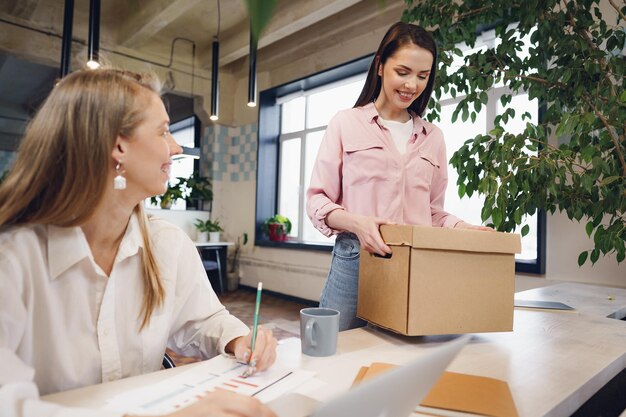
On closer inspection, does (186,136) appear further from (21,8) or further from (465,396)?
(465,396)

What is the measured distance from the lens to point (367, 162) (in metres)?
1.32

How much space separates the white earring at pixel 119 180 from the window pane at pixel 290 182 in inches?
184

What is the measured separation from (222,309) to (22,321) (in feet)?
1.42

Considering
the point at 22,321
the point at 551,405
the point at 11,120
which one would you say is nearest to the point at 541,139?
the point at 551,405

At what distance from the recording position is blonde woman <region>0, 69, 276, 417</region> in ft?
2.58

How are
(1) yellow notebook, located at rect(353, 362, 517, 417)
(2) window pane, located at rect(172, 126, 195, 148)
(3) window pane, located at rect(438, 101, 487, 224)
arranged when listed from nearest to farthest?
1. (1) yellow notebook, located at rect(353, 362, 517, 417)
2. (3) window pane, located at rect(438, 101, 487, 224)
3. (2) window pane, located at rect(172, 126, 195, 148)

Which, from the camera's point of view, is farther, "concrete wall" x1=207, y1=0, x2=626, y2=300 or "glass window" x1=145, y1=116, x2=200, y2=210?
"glass window" x1=145, y1=116, x2=200, y2=210

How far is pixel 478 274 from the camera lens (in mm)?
1037

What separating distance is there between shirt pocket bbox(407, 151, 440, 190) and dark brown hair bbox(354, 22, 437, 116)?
7.5 inches

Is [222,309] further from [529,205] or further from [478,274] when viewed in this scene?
[529,205]

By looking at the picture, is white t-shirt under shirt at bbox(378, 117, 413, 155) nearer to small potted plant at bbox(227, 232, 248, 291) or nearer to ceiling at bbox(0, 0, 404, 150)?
ceiling at bbox(0, 0, 404, 150)

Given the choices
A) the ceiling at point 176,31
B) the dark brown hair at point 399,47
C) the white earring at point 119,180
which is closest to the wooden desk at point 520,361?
the white earring at point 119,180

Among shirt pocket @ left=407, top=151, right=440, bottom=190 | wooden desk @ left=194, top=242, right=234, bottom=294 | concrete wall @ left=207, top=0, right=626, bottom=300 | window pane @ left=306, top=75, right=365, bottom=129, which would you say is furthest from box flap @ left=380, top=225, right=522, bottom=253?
wooden desk @ left=194, top=242, right=234, bottom=294

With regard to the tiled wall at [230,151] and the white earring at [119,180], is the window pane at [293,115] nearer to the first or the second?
the tiled wall at [230,151]
